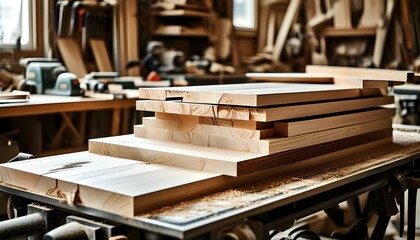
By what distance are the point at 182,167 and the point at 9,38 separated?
2916 millimetres

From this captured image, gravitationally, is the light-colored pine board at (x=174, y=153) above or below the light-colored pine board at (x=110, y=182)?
above

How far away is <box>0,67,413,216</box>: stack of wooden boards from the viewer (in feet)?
4.64

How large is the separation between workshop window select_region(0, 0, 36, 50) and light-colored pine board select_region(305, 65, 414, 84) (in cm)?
236

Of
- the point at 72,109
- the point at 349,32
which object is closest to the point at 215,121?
the point at 72,109

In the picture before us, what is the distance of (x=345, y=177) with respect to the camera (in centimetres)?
167

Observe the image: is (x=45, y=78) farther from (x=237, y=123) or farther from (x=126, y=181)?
(x=126, y=181)

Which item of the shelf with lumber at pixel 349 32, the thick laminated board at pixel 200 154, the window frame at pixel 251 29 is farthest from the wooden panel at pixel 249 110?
the window frame at pixel 251 29

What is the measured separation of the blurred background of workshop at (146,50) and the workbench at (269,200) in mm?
1611

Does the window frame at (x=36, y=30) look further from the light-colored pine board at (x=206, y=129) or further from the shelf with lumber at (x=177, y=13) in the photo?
the light-colored pine board at (x=206, y=129)

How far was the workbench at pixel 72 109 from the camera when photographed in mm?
2836

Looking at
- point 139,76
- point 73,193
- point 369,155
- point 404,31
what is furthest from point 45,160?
point 404,31

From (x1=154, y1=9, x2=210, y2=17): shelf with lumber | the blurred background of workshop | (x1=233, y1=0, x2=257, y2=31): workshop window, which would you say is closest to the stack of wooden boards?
the blurred background of workshop

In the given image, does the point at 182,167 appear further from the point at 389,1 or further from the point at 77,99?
the point at 389,1

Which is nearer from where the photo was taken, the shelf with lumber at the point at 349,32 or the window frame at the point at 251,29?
the shelf with lumber at the point at 349,32
